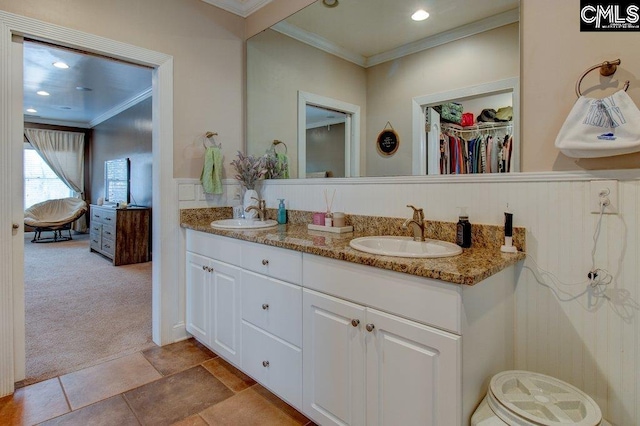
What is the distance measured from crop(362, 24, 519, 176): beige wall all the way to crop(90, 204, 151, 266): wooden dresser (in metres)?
4.27

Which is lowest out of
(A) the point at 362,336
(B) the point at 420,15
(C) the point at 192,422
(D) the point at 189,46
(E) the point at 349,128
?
(C) the point at 192,422

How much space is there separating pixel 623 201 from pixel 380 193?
3.36ft

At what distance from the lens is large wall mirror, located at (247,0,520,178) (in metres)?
1.56

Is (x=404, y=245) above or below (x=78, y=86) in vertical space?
below

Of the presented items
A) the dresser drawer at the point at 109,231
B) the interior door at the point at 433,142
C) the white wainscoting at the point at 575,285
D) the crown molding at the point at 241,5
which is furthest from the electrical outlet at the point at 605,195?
the dresser drawer at the point at 109,231

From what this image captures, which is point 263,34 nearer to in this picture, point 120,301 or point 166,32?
point 166,32

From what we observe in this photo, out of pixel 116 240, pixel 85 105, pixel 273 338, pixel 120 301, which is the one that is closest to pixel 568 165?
pixel 273 338

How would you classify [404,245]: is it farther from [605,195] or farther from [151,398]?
[151,398]

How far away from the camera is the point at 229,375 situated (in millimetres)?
2045

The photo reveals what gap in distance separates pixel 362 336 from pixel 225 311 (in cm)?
103

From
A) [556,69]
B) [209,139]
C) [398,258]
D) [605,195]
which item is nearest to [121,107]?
[209,139]

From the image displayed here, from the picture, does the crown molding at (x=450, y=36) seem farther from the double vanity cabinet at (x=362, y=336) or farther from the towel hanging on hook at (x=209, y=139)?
the towel hanging on hook at (x=209, y=139)

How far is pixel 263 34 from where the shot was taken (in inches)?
106

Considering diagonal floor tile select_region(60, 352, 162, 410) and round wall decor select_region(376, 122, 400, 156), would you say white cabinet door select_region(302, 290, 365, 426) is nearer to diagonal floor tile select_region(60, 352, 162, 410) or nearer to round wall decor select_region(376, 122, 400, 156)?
round wall decor select_region(376, 122, 400, 156)
